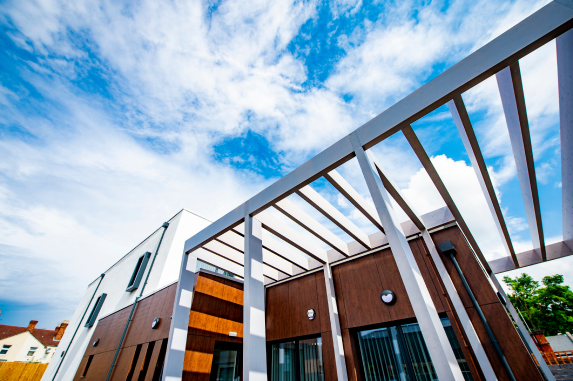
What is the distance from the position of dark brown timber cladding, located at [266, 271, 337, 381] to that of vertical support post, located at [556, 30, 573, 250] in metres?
5.25

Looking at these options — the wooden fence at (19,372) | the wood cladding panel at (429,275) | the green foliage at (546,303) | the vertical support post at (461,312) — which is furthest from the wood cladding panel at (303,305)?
the green foliage at (546,303)

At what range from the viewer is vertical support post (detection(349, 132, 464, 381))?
1.77m

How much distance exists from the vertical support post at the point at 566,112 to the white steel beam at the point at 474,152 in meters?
1.03

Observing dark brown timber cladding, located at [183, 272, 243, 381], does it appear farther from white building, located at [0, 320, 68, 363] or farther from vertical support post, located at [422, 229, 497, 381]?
white building, located at [0, 320, 68, 363]

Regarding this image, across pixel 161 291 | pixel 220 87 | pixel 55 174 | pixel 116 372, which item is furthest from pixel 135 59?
pixel 116 372

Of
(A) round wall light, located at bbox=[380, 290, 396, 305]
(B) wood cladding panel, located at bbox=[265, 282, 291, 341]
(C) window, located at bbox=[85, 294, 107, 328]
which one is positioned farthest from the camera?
(C) window, located at bbox=[85, 294, 107, 328]

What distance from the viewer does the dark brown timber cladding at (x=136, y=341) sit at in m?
6.14

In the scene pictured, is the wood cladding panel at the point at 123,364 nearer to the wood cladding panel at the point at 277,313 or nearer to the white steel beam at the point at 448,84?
the wood cladding panel at the point at 277,313

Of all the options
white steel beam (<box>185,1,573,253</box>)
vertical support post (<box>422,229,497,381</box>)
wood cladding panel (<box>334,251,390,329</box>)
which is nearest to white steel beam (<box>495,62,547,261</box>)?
white steel beam (<box>185,1,573,253</box>)

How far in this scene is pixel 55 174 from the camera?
30.3 ft

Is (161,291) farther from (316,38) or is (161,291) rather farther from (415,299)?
(316,38)

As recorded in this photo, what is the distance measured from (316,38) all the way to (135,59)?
449 centimetres

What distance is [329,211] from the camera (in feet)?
13.6

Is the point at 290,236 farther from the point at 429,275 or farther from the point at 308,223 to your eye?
the point at 429,275
